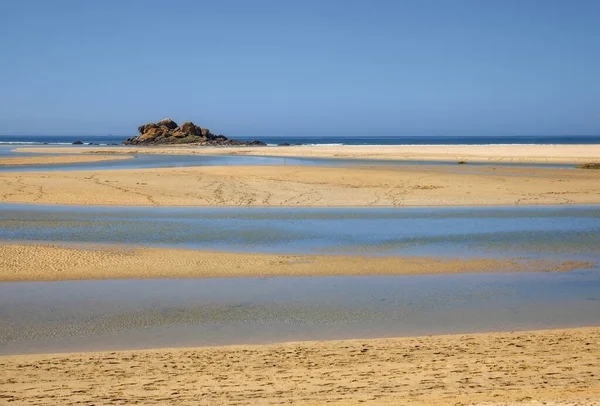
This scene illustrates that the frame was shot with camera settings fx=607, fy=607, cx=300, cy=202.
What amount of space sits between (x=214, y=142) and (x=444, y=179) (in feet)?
217

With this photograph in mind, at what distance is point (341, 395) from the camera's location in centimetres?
501

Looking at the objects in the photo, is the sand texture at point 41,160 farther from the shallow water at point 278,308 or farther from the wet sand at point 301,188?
the shallow water at point 278,308

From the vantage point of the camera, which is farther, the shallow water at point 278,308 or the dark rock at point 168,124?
the dark rock at point 168,124

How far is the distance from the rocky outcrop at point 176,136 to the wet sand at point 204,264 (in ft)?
248

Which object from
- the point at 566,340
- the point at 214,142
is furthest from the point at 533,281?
the point at 214,142

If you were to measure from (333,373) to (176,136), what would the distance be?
86.4 metres

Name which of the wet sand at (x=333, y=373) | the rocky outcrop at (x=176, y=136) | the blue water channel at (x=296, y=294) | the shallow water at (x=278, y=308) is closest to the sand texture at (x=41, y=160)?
the blue water channel at (x=296, y=294)

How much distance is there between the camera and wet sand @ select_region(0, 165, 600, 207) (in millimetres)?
20234

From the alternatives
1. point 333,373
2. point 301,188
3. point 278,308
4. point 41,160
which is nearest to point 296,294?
point 278,308

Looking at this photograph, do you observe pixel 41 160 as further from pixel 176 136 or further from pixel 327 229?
pixel 176 136

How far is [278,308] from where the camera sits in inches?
328

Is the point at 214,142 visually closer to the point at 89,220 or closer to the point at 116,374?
the point at 89,220

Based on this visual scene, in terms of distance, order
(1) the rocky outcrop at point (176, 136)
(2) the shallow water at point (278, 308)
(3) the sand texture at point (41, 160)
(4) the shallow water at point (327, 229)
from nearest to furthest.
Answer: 1. (2) the shallow water at point (278, 308)
2. (4) the shallow water at point (327, 229)
3. (3) the sand texture at point (41, 160)
4. (1) the rocky outcrop at point (176, 136)

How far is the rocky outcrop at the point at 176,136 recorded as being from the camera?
87.7 metres
